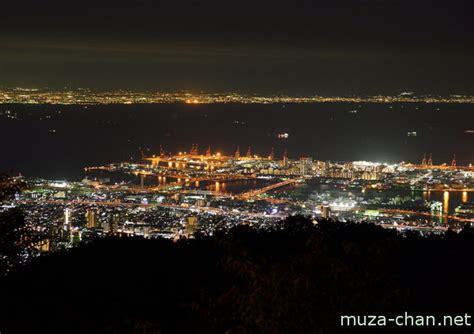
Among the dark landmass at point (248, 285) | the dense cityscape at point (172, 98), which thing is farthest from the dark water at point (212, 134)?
the dark landmass at point (248, 285)

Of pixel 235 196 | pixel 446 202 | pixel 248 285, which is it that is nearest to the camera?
pixel 248 285

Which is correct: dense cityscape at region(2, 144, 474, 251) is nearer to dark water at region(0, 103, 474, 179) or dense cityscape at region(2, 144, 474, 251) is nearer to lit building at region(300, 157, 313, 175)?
lit building at region(300, 157, 313, 175)

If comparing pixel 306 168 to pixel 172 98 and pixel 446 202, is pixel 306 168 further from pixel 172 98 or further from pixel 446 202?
pixel 172 98

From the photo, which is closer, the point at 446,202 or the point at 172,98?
the point at 446,202

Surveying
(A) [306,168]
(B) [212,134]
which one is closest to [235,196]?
(A) [306,168]

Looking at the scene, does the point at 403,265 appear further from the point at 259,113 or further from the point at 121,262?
the point at 259,113

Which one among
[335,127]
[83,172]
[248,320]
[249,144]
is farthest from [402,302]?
[335,127]

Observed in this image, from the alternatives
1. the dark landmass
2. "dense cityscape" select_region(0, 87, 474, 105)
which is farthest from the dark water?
the dark landmass
